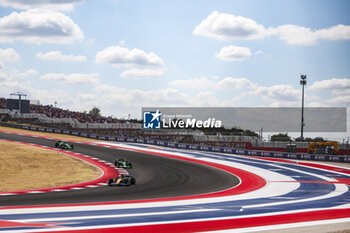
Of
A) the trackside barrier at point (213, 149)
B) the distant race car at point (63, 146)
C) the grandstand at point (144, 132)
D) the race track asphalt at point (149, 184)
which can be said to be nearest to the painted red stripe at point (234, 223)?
the race track asphalt at point (149, 184)

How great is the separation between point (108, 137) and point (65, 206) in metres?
39.8

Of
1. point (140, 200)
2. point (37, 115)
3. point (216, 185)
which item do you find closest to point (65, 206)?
point (140, 200)

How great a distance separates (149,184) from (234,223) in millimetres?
10118

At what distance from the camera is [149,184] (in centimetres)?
2123

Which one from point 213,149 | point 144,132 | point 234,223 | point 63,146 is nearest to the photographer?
point 234,223

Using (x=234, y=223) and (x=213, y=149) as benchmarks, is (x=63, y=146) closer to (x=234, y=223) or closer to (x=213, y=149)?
(x=213, y=149)

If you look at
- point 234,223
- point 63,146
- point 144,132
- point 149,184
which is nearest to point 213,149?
point 144,132

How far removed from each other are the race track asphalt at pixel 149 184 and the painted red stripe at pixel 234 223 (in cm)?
477

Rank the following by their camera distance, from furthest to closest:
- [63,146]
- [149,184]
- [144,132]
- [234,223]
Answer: [144,132] < [63,146] < [149,184] < [234,223]

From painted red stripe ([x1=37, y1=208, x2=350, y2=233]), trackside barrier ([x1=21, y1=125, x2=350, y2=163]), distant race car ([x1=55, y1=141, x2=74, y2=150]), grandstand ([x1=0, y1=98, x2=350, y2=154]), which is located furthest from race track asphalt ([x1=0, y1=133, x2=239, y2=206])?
grandstand ([x1=0, y1=98, x2=350, y2=154])

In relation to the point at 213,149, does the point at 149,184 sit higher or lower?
lower

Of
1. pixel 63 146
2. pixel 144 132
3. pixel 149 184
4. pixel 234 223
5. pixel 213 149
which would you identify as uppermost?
pixel 144 132

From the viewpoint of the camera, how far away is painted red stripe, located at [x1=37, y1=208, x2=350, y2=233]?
10336 mm

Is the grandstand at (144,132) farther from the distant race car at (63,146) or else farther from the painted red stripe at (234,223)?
the painted red stripe at (234,223)
